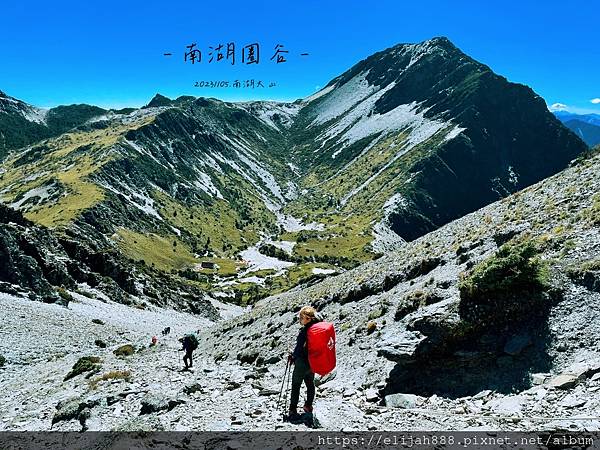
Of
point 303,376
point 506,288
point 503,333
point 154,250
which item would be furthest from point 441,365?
point 154,250

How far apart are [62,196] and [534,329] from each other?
191 m

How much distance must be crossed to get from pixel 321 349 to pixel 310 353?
1.12 feet

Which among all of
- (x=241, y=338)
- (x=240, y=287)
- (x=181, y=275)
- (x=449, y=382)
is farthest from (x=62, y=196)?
(x=449, y=382)

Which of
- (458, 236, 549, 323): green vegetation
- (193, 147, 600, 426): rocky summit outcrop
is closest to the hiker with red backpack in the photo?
(193, 147, 600, 426): rocky summit outcrop

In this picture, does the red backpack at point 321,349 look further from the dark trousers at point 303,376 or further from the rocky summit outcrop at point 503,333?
the rocky summit outcrop at point 503,333

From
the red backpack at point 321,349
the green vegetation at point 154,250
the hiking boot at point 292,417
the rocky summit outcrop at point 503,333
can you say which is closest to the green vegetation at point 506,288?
the rocky summit outcrop at point 503,333

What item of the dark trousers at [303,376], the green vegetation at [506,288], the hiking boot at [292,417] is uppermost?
the green vegetation at [506,288]

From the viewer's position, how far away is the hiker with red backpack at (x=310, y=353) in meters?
12.4

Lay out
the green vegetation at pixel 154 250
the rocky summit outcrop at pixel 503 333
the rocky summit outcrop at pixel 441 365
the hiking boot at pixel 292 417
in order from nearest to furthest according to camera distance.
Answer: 1. the rocky summit outcrop at pixel 441 365
2. the hiking boot at pixel 292 417
3. the rocky summit outcrop at pixel 503 333
4. the green vegetation at pixel 154 250

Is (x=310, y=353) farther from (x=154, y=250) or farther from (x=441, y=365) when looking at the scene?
(x=154, y=250)

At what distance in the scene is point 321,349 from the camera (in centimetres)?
1244

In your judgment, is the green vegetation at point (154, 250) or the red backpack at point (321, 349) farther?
the green vegetation at point (154, 250)

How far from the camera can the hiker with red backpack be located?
12445mm

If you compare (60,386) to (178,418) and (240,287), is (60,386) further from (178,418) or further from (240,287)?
(240,287)
